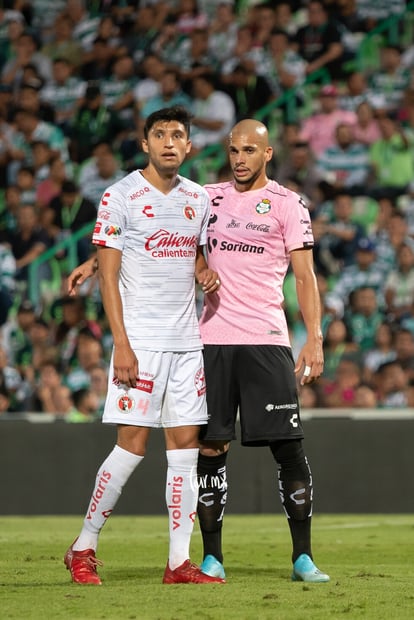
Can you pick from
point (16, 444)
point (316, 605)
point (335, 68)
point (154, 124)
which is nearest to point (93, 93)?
point (335, 68)

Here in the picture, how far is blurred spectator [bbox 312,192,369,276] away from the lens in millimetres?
14047

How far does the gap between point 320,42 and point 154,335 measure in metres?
10.9

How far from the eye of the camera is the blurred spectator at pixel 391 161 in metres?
14.8

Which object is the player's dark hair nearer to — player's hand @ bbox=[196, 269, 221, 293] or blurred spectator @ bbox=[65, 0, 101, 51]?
player's hand @ bbox=[196, 269, 221, 293]

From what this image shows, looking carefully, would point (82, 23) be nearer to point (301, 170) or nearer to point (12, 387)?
point (301, 170)

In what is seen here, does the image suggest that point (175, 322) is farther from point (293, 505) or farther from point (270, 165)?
point (270, 165)

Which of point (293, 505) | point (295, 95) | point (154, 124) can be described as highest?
point (295, 95)

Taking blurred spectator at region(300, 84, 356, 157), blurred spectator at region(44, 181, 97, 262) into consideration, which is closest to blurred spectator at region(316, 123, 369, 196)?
blurred spectator at region(300, 84, 356, 157)

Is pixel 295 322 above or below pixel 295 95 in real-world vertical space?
below

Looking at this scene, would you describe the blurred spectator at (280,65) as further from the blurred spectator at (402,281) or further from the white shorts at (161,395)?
the white shorts at (161,395)

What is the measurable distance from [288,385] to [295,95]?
32.9ft

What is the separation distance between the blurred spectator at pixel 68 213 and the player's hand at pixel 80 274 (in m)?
8.99

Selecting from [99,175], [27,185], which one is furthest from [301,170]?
[27,185]

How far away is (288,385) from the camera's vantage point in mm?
6449
